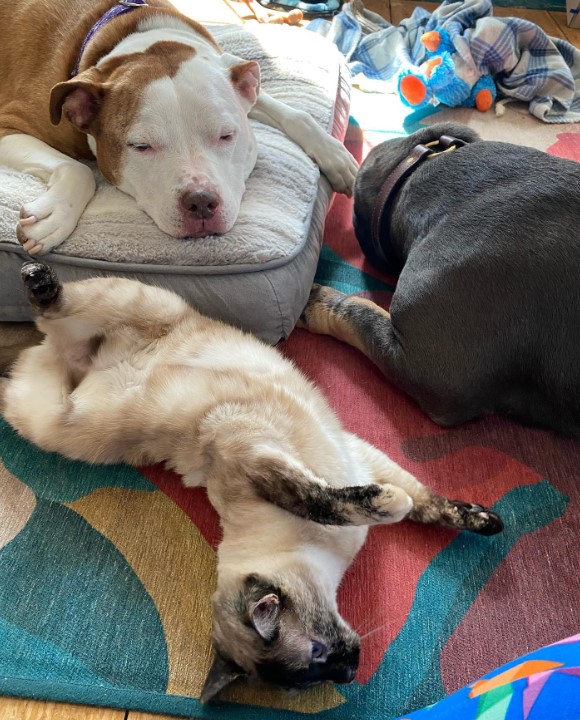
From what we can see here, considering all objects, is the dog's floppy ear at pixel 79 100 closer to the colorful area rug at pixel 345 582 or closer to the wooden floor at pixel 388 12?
the colorful area rug at pixel 345 582

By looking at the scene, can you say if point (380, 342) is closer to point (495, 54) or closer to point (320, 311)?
point (320, 311)

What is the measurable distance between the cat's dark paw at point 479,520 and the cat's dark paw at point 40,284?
3.63 feet

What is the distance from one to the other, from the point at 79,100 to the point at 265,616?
53.3 inches

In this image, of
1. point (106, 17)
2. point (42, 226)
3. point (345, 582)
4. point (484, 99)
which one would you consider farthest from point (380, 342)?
point (484, 99)

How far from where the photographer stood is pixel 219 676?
1149 millimetres

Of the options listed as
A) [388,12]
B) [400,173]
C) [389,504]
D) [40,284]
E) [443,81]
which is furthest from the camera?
[388,12]

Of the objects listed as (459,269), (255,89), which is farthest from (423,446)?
(255,89)

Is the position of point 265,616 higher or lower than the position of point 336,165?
lower

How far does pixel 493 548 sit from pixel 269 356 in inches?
28.5

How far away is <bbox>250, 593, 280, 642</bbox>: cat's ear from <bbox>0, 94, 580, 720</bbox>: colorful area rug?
23 centimetres

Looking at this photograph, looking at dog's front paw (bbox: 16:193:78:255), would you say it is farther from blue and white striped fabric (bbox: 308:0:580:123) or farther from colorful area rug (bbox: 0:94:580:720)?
blue and white striped fabric (bbox: 308:0:580:123)

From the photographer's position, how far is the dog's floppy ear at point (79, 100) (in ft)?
5.09

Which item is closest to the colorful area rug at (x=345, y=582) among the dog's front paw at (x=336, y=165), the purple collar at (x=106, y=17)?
the dog's front paw at (x=336, y=165)

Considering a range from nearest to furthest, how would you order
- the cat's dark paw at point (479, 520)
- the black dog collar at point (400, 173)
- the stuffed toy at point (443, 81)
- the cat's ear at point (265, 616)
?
1. the cat's ear at point (265, 616)
2. the cat's dark paw at point (479, 520)
3. the black dog collar at point (400, 173)
4. the stuffed toy at point (443, 81)
